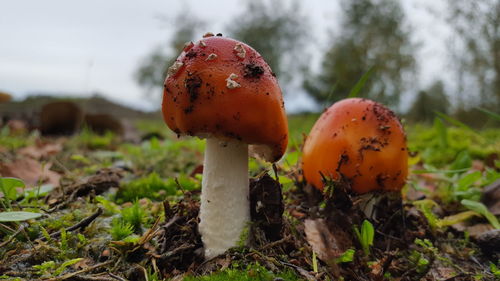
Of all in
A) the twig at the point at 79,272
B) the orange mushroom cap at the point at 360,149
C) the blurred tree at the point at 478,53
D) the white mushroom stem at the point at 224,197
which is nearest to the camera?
the twig at the point at 79,272

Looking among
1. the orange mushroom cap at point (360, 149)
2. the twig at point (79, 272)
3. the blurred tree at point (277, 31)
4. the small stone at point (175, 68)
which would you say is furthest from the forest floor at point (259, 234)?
the blurred tree at point (277, 31)

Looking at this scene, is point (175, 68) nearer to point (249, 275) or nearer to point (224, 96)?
point (224, 96)

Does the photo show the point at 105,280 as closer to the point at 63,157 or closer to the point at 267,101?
the point at 267,101

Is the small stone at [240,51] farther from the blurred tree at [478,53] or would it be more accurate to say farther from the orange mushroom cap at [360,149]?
the blurred tree at [478,53]

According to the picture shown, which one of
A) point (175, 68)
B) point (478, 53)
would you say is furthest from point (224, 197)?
point (478, 53)

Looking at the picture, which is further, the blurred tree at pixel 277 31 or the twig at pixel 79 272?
the blurred tree at pixel 277 31

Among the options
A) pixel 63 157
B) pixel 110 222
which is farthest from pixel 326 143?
pixel 63 157

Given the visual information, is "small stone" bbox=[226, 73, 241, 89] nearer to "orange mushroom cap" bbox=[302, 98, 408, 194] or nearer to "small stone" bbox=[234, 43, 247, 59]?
"small stone" bbox=[234, 43, 247, 59]
